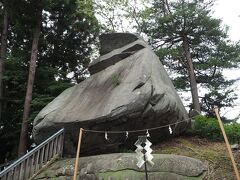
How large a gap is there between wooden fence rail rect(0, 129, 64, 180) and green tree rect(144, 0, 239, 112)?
413 inches

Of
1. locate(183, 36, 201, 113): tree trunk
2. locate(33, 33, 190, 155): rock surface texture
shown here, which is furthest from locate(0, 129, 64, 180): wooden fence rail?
locate(183, 36, 201, 113): tree trunk

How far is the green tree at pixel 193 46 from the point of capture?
62.7 feet

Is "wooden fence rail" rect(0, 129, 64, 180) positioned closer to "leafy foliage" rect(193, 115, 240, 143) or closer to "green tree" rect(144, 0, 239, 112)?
"leafy foliage" rect(193, 115, 240, 143)

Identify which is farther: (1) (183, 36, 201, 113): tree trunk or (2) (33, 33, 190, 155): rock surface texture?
(1) (183, 36, 201, 113): tree trunk

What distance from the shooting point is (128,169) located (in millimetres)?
8406

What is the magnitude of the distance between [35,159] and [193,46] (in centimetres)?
1451

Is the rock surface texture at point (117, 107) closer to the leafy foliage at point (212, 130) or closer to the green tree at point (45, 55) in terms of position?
the leafy foliage at point (212, 130)

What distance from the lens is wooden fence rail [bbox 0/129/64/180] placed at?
8947 millimetres

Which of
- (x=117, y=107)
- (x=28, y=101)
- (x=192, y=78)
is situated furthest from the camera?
(x=192, y=78)

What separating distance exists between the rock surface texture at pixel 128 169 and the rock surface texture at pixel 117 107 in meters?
1.20

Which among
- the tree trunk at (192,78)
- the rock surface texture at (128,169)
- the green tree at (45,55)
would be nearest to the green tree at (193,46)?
the tree trunk at (192,78)

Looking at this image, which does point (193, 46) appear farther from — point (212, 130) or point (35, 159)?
point (35, 159)

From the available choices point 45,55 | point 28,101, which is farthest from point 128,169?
point 45,55

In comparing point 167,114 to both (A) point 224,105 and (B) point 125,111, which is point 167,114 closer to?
(B) point 125,111
